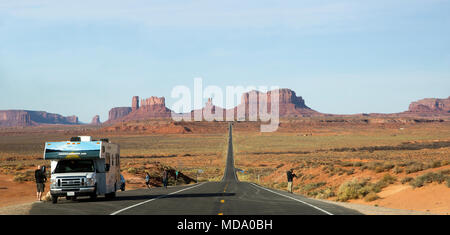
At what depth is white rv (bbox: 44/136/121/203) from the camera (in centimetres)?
2116

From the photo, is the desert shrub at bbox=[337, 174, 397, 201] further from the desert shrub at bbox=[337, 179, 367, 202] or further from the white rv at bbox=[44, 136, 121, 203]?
the white rv at bbox=[44, 136, 121, 203]

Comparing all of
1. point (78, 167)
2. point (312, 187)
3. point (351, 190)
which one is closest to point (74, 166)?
point (78, 167)

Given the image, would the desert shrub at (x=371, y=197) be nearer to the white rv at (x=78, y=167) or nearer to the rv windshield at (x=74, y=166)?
the white rv at (x=78, y=167)

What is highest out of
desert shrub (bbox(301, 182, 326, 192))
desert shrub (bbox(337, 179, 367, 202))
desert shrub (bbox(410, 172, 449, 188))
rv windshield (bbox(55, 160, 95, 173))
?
rv windshield (bbox(55, 160, 95, 173))

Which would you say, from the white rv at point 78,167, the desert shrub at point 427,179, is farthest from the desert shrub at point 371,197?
the white rv at point 78,167

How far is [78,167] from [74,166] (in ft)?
0.72

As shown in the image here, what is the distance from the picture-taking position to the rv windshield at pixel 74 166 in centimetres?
2184

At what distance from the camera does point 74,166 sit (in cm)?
2212

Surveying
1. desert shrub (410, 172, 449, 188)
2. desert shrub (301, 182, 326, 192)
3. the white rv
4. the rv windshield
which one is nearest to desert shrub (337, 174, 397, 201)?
desert shrub (410, 172, 449, 188)
